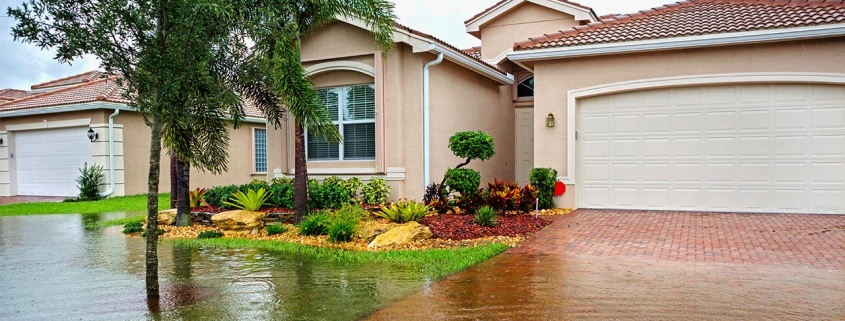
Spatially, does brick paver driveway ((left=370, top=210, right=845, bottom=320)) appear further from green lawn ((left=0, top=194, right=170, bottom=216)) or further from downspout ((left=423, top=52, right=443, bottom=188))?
green lawn ((left=0, top=194, right=170, bottom=216))

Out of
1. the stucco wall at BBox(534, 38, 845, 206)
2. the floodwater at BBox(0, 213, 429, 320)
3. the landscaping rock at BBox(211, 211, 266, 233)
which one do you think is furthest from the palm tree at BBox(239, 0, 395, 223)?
the stucco wall at BBox(534, 38, 845, 206)

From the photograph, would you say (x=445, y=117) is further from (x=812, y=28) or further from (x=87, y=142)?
(x=87, y=142)

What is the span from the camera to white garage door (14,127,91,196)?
1909 cm

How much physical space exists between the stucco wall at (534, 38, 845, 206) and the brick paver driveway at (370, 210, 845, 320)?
9.83 ft

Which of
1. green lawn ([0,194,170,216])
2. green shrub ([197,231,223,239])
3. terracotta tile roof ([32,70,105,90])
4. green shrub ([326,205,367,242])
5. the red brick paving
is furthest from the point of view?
terracotta tile roof ([32,70,105,90])

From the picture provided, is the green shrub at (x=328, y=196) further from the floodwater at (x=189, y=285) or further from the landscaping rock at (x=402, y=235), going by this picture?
the floodwater at (x=189, y=285)

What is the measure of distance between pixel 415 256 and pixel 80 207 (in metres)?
12.5

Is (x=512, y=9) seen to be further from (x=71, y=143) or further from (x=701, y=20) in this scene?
(x=71, y=143)

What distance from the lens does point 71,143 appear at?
1925cm

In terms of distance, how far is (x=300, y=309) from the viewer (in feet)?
17.3

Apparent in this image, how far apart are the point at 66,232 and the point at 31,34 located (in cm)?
711

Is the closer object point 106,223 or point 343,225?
point 343,225

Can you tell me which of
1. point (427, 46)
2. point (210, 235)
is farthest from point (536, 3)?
point (210, 235)

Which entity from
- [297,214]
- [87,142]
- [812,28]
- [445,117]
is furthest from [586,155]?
[87,142]
